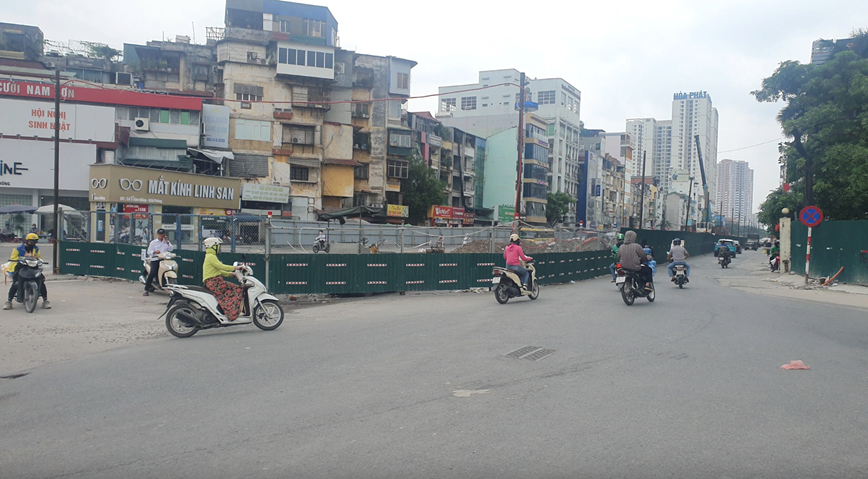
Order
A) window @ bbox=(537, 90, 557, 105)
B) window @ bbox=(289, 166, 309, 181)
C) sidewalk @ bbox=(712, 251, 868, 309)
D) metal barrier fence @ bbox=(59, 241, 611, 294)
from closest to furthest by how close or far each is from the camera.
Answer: metal barrier fence @ bbox=(59, 241, 611, 294) < sidewalk @ bbox=(712, 251, 868, 309) < window @ bbox=(289, 166, 309, 181) < window @ bbox=(537, 90, 557, 105)

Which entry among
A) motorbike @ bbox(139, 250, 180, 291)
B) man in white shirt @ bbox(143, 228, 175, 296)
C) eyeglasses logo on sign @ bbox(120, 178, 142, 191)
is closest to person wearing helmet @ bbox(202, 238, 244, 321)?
motorbike @ bbox(139, 250, 180, 291)

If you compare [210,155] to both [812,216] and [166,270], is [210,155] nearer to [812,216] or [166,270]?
[166,270]

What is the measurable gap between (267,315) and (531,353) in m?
4.80

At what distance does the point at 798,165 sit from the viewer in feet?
86.7

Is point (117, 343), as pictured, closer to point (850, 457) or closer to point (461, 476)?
point (461, 476)

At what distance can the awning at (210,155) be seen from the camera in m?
46.6

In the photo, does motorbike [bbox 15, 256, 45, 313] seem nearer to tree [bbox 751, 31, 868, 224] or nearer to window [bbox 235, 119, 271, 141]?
tree [bbox 751, 31, 868, 224]

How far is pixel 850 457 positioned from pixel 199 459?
15.9 feet

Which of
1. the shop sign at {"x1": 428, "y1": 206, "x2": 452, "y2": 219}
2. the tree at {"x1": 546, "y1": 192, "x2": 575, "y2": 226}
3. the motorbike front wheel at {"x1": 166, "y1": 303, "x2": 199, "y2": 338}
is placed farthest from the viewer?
the tree at {"x1": 546, "y1": 192, "x2": 575, "y2": 226}

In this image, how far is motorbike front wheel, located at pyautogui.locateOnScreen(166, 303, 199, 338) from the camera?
1000cm

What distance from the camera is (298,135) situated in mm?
52250

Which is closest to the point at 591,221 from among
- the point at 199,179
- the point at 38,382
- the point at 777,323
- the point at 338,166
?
the point at 338,166

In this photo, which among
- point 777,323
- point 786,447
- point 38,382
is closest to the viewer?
point 786,447

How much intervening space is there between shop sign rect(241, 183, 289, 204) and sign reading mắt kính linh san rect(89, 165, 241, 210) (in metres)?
3.53
